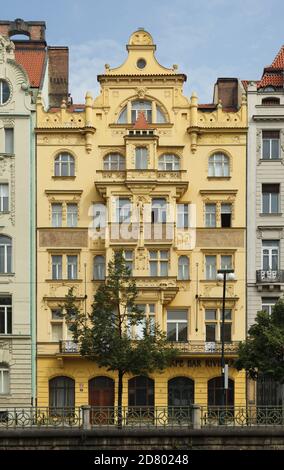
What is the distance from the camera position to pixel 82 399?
186 ft

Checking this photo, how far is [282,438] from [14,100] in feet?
95.5

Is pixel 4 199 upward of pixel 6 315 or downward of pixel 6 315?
upward

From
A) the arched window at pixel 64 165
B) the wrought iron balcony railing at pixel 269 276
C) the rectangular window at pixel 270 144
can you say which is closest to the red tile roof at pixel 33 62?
the arched window at pixel 64 165

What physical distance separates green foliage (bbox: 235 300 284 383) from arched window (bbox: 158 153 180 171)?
39.7ft

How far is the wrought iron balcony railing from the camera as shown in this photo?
5722 cm

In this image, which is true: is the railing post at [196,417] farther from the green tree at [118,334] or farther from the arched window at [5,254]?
the arched window at [5,254]

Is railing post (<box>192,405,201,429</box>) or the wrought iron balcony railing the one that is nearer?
railing post (<box>192,405,201,429</box>)

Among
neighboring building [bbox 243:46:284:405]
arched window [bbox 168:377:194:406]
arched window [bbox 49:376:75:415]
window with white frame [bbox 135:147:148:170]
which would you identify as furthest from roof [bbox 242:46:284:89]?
arched window [bbox 49:376:75:415]

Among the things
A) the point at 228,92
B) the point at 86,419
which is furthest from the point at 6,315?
the point at 86,419

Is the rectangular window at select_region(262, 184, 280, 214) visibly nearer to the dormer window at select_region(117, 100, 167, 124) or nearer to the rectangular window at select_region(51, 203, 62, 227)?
the dormer window at select_region(117, 100, 167, 124)

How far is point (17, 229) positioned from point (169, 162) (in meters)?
9.41

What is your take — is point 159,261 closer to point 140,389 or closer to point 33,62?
point 140,389

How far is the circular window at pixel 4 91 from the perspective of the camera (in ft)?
193

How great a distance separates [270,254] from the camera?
190 feet
